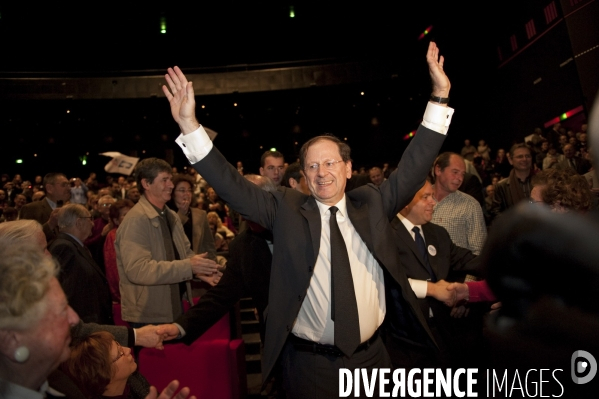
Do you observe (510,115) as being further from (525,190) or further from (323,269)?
(323,269)

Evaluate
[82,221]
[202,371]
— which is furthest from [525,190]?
[82,221]

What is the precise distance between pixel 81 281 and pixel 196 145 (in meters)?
1.78

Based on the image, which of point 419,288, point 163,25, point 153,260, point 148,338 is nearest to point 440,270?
point 419,288

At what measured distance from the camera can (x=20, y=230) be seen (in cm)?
258

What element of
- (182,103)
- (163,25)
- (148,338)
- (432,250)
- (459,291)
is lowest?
(148,338)

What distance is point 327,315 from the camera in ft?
7.05

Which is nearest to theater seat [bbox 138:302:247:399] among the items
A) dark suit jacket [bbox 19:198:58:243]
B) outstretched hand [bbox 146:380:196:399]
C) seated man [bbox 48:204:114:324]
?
seated man [bbox 48:204:114:324]

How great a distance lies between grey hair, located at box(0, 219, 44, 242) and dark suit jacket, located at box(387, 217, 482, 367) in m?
1.94

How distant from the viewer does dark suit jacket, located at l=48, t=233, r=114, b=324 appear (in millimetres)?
3344

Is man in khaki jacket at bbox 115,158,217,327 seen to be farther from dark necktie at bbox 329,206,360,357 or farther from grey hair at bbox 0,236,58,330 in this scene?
grey hair at bbox 0,236,58,330

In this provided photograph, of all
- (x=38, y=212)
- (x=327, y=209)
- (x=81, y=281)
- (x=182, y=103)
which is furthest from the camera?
(x=38, y=212)

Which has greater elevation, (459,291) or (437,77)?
(437,77)

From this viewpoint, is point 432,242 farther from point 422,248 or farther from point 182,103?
Answer: point 182,103

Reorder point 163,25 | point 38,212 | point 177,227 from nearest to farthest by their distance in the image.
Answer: point 177,227, point 38,212, point 163,25
